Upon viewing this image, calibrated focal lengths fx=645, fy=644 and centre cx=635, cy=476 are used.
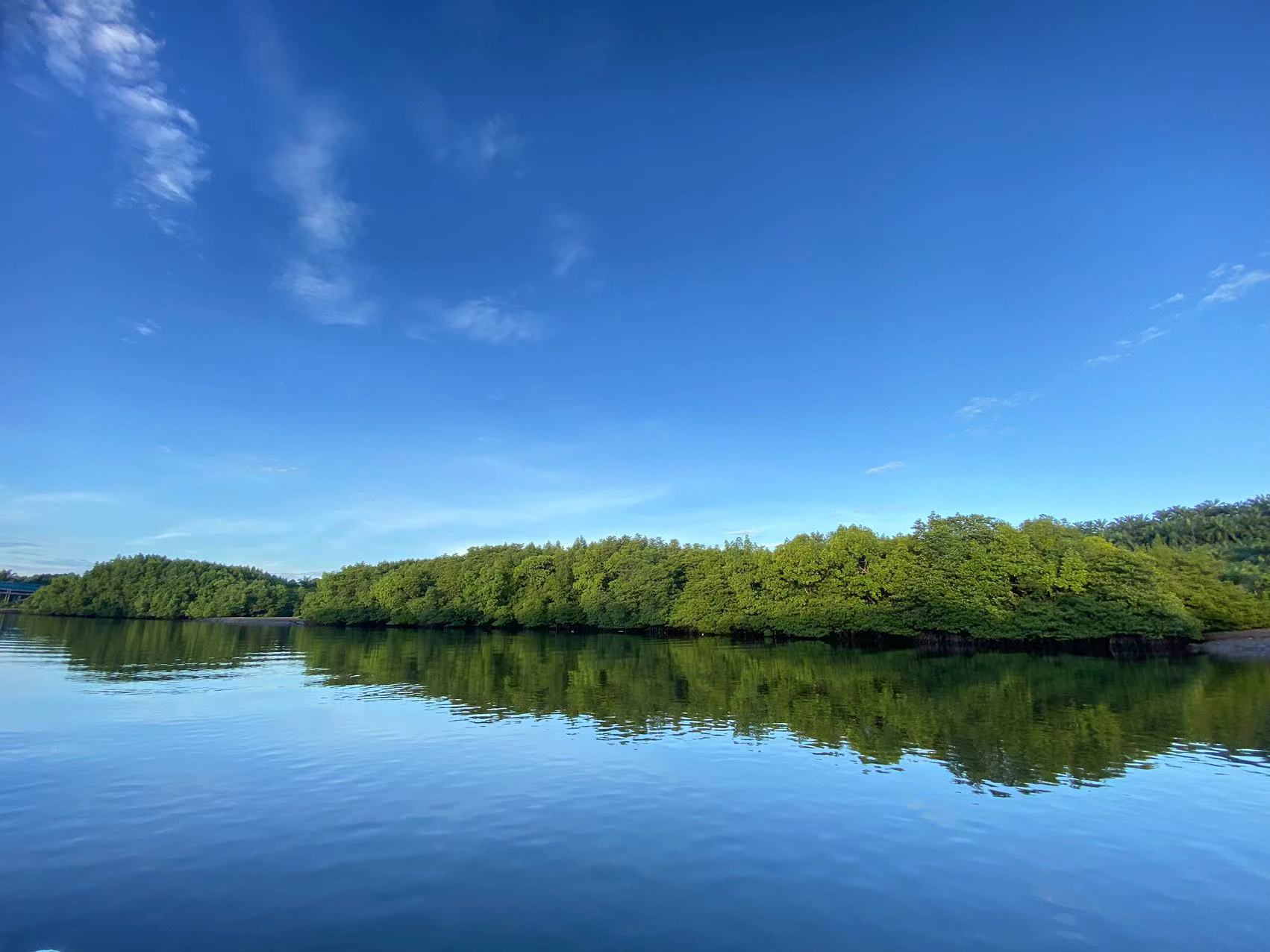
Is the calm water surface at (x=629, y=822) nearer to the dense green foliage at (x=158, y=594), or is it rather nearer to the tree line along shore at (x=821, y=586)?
the tree line along shore at (x=821, y=586)

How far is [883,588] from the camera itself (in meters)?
87.4

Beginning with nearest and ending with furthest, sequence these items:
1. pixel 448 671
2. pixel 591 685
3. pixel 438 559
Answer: pixel 591 685
pixel 448 671
pixel 438 559

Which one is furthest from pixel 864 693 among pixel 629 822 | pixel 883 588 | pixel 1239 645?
pixel 1239 645

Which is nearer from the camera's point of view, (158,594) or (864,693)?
(864,693)

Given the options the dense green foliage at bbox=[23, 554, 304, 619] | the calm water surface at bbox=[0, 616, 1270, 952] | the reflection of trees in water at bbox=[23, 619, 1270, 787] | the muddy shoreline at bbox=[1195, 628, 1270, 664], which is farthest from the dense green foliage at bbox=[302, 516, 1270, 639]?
the dense green foliage at bbox=[23, 554, 304, 619]

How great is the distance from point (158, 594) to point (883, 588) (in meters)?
178

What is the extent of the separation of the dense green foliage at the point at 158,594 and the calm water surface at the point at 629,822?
485 feet

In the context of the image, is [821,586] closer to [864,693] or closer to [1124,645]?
[1124,645]

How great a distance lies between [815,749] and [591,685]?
21544 millimetres

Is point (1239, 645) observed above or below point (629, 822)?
above

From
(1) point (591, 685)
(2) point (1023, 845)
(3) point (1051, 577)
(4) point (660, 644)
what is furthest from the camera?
→ (4) point (660, 644)

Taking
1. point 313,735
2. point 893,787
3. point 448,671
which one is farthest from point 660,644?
point 893,787

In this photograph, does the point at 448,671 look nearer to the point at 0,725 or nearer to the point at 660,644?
the point at 0,725

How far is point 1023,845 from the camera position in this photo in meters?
14.9
